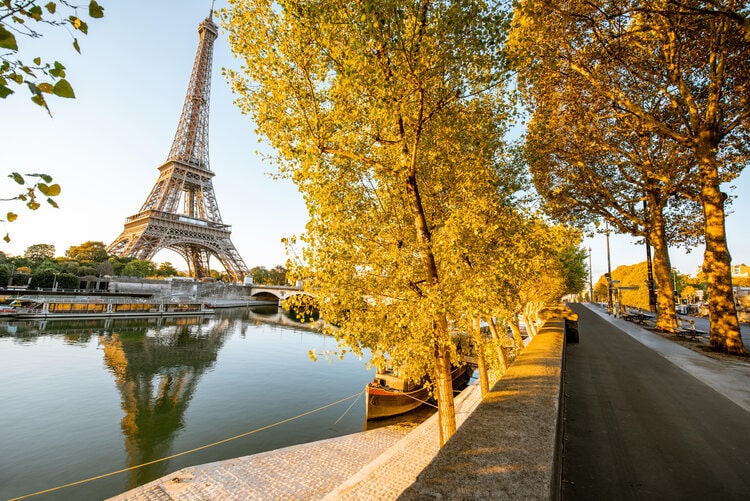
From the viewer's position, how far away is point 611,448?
12.2ft

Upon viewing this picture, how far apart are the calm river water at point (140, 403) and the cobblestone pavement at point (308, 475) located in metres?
2.30

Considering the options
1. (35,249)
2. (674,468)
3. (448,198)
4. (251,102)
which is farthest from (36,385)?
(35,249)

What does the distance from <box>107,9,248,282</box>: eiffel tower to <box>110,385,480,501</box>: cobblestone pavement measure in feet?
199

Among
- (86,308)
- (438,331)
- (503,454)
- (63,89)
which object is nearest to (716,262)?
(438,331)

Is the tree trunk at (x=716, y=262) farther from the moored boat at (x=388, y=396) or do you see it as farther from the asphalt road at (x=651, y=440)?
the moored boat at (x=388, y=396)

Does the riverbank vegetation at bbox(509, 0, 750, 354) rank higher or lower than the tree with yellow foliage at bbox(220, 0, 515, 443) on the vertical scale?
higher

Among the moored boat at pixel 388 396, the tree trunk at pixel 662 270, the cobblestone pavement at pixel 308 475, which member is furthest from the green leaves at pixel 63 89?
the tree trunk at pixel 662 270

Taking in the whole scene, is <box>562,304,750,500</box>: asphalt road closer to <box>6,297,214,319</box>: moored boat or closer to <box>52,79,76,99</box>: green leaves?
<box>52,79,76,99</box>: green leaves

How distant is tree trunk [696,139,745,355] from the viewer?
10.5m

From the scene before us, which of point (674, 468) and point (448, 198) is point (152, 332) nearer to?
point (448, 198)

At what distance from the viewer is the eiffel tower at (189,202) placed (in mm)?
61344

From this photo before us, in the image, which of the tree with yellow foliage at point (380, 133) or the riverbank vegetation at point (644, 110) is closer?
the tree with yellow foliage at point (380, 133)

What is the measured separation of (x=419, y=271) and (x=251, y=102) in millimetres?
5075

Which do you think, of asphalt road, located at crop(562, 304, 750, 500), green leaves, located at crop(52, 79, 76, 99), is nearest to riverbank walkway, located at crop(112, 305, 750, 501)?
asphalt road, located at crop(562, 304, 750, 500)
